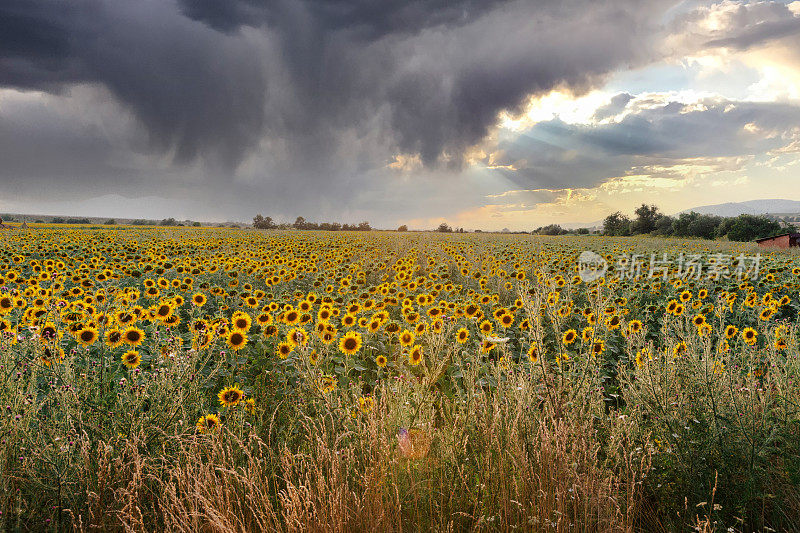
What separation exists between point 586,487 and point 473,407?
97cm

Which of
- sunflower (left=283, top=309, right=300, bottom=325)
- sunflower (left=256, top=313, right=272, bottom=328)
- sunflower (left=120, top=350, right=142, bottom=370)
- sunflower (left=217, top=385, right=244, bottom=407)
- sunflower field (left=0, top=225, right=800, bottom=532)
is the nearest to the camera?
sunflower field (left=0, top=225, right=800, bottom=532)

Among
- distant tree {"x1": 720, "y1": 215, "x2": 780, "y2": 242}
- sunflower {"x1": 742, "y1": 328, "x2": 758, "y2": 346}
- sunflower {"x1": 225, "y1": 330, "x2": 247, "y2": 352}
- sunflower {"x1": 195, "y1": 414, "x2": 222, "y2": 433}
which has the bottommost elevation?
sunflower {"x1": 195, "y1": 414, "x2": 222, "y2": 433}

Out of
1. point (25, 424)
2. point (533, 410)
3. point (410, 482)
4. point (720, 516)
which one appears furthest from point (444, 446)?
point (25, 424)

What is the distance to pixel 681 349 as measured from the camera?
4.91 m

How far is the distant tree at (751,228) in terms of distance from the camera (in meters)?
61.4

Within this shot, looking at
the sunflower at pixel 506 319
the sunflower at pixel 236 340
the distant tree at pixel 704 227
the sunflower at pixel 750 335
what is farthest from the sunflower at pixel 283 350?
the distant tree at pixel 704 227

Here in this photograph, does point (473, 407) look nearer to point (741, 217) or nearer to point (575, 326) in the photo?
point (575, 326)

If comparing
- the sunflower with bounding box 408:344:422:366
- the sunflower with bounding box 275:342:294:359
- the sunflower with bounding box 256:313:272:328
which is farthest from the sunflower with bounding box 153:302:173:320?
the sunflower with bounding box 408:344:422:366

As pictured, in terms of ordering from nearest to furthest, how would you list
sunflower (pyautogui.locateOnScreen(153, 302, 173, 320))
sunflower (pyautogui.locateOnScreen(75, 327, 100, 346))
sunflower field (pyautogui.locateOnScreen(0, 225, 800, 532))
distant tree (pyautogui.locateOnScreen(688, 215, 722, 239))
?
sunflower field (pyautogui.locateOnScreen(0, 225, 800, 532))
sunflower (pyautogui.locateOnScreen(75, 327, 100, 346))
sunflower (pyautogui.locateOnScreen(153, 302, 173, 320))
distant tree (pyautogui.locateOnScreen(688, 215, 722, 239))

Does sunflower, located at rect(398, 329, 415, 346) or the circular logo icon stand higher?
the circular logo icon

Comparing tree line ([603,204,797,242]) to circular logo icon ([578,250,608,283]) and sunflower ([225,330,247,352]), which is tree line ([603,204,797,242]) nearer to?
circular logo icon ([578,250,608,283])

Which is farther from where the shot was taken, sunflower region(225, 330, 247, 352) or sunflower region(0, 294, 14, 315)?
sunflower region(0, 294, 14, 315)

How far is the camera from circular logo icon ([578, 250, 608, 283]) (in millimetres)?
10961

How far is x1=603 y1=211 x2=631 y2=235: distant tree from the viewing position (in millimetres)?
85375
